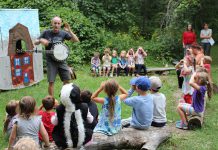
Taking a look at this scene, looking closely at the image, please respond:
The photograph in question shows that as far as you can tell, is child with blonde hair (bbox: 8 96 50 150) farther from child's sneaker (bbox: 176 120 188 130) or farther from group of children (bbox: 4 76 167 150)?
child's sneaker (bbox: 176 120 188 130)

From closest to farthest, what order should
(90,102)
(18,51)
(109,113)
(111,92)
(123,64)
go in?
(111,92) → (109,113) → (90,102) → (18,51) → (123,64)

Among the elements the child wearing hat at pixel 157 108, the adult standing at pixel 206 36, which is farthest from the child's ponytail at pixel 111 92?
the adult standing at pixel 206 36

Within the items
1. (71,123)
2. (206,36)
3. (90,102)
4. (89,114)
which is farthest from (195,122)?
(206,36)

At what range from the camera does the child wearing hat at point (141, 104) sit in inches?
229

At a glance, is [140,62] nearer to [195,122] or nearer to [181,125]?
[181,125]

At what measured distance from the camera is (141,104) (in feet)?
19.3

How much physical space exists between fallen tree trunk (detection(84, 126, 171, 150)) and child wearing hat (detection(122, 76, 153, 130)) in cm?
12

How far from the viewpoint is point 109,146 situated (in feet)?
18.4

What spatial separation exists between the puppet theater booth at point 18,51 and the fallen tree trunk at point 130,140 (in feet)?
16.1

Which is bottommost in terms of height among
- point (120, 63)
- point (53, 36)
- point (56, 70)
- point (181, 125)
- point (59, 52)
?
point (181, 125)

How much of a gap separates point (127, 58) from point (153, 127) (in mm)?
7810

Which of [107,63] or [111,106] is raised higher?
[107,63]

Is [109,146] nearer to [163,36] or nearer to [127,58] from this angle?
[127,58]

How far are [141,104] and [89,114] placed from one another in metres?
1.05
